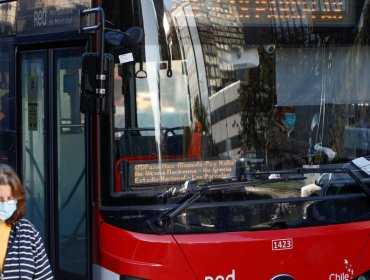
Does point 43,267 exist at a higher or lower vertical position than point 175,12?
lower

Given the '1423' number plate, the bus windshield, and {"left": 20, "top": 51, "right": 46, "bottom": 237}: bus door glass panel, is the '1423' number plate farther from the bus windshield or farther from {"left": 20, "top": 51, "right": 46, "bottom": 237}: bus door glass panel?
{"left": 20, "top": 51, "right": 46, "bottom": 237}: bus door glass panel

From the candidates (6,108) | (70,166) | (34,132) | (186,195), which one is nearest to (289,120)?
(186,195)

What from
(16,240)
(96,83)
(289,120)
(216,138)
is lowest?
(16,240)

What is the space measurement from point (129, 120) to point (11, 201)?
1262 mm

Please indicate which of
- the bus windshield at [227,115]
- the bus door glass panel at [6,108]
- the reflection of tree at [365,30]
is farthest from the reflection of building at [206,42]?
the bus door glass panel at [6,108]

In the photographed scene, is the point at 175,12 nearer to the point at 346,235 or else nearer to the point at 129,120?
the point at 129,120

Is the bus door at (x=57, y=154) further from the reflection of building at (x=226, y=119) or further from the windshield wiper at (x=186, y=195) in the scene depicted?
the reflection of building at (x=226, y=119)

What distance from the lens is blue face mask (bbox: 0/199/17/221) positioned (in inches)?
156

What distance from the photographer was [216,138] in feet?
16.8

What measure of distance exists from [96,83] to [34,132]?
4.08 feet

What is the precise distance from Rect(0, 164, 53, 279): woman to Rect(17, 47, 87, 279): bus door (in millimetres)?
→ 1413

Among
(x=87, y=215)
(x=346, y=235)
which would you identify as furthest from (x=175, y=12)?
(x=346, y=235)

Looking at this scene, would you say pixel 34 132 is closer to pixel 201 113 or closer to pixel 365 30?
pixel 201 113

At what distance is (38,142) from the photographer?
5.86 meters
